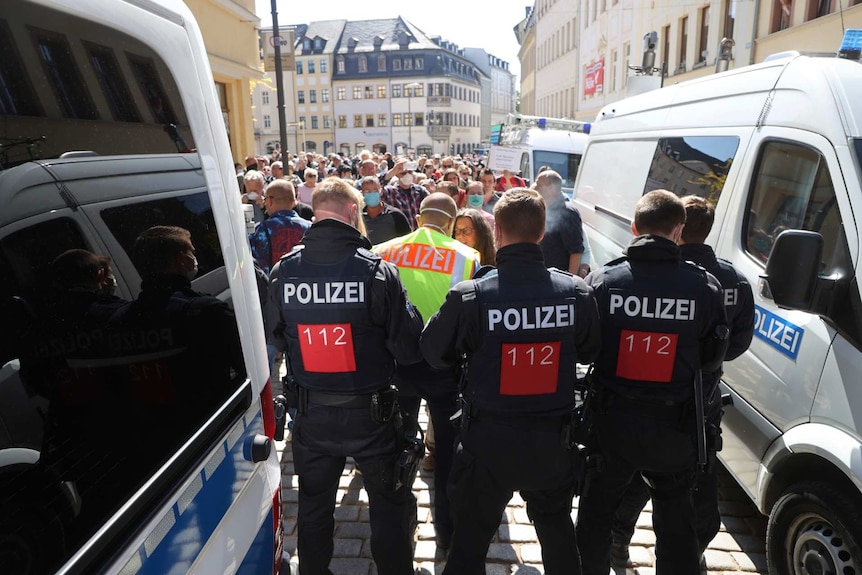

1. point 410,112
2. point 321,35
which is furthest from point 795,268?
point 321,35

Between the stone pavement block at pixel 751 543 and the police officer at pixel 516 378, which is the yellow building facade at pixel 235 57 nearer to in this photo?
the police officer at pixel 516 378

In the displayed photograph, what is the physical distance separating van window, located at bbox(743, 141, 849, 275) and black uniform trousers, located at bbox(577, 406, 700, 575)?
3.28 ft

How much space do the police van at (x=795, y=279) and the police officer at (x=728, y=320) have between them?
0.20 meters

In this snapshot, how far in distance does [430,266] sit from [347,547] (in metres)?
1.67

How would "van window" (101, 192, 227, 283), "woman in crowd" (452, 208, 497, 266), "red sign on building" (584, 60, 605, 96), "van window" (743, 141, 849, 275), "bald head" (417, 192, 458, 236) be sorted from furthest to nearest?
"red sign on building" (584, 60, 605, 96) → "woman in crowd" (452, 208, 497, 266) → "bald head" (417, 192, 458, 236) → "van window" (743, 141, 849, 275) → "van window" (101, 192, 227, 283)

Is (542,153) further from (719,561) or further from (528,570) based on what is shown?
(528,570)

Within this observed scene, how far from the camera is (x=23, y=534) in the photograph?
987mm

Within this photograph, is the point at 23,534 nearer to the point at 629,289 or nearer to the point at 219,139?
the point at 219,139

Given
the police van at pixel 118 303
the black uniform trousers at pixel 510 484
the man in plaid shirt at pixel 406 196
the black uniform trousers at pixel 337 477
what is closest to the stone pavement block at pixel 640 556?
the black uniform trousers at pixel 510 484

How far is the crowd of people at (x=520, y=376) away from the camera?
2.57 m

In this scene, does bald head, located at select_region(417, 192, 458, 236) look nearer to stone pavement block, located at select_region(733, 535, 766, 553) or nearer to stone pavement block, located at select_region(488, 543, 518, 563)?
stone pavement block, located at select_region(488, 543, 518, 563)

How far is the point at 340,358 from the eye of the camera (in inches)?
108

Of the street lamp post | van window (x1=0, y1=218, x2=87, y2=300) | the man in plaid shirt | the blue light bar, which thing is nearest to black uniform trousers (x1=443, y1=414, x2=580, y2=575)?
van window (x1=0, y1=218, x2=87, y2=300)

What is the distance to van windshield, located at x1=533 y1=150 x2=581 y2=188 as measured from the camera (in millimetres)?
12781
